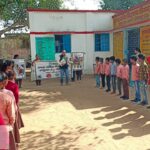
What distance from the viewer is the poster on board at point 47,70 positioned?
15.5m

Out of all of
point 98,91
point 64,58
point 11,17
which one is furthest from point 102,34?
point 11,17

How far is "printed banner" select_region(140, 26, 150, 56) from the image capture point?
13383 mm

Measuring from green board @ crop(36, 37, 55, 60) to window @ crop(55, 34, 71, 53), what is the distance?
12.3 inches

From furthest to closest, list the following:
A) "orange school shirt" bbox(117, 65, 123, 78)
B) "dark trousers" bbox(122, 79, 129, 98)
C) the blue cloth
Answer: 1. the blue cloth
2. "orange school shirt" bbox(117, 65, 123, 78)
3. "dark trousers" bbox(122, 79, 129, 98)

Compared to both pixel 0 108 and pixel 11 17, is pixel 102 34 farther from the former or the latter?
pixel 0 108

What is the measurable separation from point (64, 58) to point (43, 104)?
4.85 metres

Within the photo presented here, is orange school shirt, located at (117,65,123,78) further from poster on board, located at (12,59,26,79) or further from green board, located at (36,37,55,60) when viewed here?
green board, located at (36,37,55,60)

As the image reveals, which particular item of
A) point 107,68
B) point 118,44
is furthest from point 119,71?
point 118,44

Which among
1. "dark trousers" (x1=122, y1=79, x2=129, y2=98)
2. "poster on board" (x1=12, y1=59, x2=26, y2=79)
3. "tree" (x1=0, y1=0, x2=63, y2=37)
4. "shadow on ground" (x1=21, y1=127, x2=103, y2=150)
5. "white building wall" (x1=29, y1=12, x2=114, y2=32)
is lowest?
"shadow on ground" (x1=21, y1=127, x2=103, y2=150)

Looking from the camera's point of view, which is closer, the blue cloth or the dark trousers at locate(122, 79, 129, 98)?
the dark trousers at locate(122, 79, 129, 98)

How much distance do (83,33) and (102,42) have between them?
1346 mm

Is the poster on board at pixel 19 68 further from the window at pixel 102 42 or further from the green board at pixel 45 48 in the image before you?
the window at pixel 102 42

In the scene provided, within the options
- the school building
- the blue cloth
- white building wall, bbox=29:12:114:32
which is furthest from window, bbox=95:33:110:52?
the blue cloth

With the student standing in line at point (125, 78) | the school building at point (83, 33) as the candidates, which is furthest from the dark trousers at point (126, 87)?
the school building at point (83, 33)
